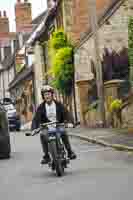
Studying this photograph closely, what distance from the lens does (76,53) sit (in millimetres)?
36219

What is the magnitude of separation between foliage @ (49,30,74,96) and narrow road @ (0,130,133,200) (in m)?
20.9

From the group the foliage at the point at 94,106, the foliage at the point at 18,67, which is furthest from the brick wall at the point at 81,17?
the foliage at the point at 18,67

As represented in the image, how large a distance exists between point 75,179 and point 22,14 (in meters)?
64.0

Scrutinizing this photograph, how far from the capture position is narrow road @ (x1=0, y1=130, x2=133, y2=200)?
999 centimetres

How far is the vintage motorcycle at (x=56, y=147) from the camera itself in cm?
1248

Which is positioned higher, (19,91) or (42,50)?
(42,50)

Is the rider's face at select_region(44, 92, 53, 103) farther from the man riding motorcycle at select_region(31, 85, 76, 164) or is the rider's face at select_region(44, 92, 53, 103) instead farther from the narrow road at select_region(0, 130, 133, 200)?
the narrow road at select_region(0, 130, 133, 200)

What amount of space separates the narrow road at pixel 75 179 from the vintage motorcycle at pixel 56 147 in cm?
20

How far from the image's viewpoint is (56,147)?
12.6m

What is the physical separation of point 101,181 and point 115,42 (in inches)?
947

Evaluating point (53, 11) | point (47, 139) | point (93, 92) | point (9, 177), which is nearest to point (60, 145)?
point (47, 139)

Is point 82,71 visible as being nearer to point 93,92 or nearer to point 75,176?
point 93,92

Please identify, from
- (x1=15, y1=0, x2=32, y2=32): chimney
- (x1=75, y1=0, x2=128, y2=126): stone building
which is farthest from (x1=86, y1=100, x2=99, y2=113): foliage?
(x1=15, y1=0, x2=32, y2=32): chimney

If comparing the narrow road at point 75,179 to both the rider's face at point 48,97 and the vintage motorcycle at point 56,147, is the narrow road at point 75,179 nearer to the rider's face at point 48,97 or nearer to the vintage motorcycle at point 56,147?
the vintage motorcycle at point 56,147
